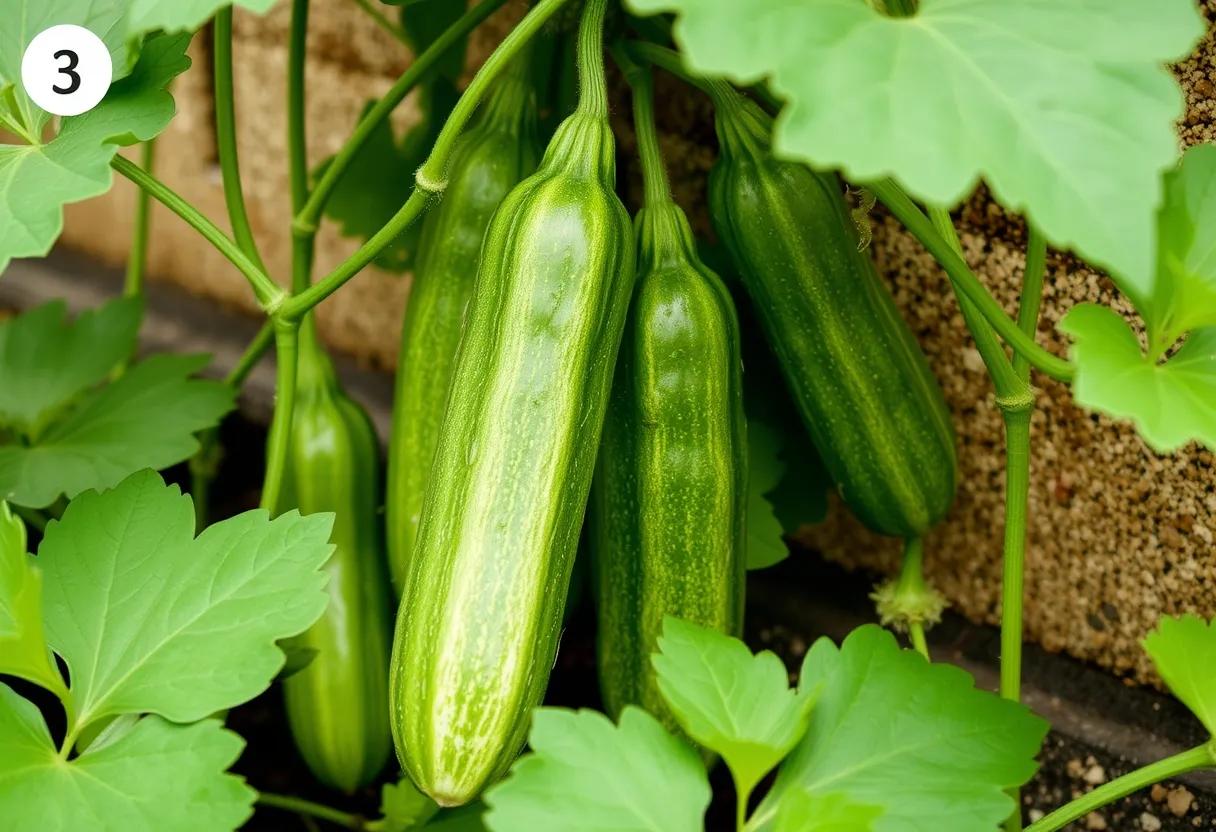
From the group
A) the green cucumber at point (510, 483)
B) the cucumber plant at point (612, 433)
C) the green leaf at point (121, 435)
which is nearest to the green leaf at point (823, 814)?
the cucumber plant at point (612, 433)

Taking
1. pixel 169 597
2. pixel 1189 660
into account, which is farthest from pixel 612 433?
pixel 1189 660

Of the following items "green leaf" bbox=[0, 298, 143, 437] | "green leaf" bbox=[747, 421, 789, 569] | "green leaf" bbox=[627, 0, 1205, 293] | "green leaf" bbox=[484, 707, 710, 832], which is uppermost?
"green leaf" bbox=[627, 0, 1205, 293]

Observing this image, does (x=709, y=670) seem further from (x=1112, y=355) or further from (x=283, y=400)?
(x=283, y=400)

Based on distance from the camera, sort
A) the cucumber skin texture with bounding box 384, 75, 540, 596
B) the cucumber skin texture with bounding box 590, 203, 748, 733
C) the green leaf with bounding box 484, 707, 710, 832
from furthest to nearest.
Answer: the cucumber skin texture with bounding box 384, 75, 540, 596 < the cucumber skin texture with bounding box 590, 203, 748, 733 < the green leaf with bounding box 484, 707, 710, 832

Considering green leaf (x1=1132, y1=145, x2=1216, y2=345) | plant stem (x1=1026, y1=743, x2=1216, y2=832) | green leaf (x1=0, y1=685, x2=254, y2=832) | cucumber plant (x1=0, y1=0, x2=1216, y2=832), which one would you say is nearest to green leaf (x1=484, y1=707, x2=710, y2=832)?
cucumber plant (x1=0, y1=0, x2=1216, y2=832)

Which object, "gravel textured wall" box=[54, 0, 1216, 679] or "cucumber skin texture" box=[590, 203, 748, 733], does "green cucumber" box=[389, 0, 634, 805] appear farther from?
"gravel textured wall" box=[54, 0, 1216, 679]

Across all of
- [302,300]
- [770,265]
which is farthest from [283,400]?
[770,265]

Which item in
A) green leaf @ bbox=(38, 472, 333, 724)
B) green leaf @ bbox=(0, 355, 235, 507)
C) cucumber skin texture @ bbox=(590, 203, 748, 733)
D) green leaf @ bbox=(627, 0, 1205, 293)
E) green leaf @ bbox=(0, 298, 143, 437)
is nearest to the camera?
green leaf @ bbox=(627, 0, 1205, 293)

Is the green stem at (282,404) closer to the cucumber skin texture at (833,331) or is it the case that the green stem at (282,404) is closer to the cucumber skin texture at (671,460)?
the cucumber skin texture at (671,460)
